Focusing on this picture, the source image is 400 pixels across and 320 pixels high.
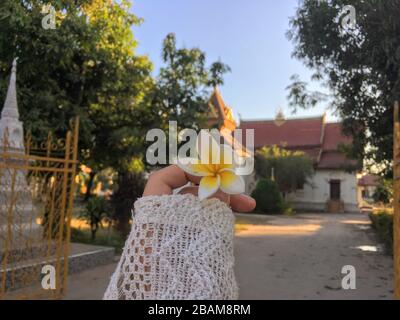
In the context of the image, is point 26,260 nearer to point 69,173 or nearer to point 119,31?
point 69,173

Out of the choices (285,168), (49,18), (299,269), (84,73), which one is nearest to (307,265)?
(299,269)

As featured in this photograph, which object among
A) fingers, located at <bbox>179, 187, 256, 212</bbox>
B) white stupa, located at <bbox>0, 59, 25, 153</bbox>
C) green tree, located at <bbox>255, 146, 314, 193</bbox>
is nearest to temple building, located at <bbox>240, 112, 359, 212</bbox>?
green tree, located at <bbox>255, 146, 314, 193</bbox>

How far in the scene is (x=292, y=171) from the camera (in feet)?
80.0

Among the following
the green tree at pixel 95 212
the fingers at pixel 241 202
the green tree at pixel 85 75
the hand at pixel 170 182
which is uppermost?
the green tree at pixel 85 75

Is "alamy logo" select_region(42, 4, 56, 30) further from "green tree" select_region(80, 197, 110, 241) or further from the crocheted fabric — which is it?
the crocheted fabric

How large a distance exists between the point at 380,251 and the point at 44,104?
8.34 m

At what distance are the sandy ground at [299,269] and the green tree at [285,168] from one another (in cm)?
1202

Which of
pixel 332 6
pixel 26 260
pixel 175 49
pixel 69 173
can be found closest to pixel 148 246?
pixel 69 173

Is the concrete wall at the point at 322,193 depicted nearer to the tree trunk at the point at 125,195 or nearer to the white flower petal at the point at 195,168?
the tree trunk at the point at 125,195

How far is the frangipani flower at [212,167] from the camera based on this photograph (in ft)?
2.68

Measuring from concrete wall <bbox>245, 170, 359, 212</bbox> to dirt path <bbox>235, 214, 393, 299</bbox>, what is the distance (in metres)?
14.6

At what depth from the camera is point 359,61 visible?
7387 mm

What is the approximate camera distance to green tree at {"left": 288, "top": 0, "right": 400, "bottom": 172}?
20.9ft

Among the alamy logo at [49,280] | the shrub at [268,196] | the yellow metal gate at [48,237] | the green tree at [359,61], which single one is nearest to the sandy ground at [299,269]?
the alamy logo at [49,280]
